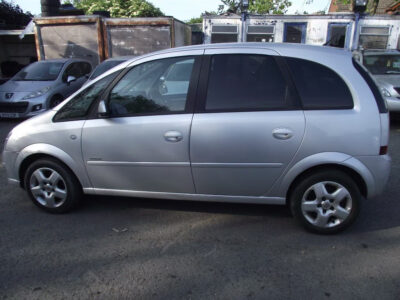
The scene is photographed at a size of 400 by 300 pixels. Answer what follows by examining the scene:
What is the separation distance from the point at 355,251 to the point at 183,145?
5.90 ft

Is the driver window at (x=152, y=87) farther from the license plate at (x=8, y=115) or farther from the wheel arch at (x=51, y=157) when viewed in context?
the license plate at (x=8, y=115)

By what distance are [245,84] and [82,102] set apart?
169 centimetres

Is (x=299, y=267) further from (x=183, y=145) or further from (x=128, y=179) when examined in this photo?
(x=128, y=179)

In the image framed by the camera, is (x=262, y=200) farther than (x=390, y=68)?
No

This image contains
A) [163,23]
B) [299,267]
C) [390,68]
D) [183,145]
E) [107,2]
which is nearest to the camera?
[299,267]

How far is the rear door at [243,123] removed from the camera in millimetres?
3045

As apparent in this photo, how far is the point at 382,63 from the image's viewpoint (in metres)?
8.55

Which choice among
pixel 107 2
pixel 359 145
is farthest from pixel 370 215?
pixel 107 2

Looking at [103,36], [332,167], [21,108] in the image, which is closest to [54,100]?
[21,108]

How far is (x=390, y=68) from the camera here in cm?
841

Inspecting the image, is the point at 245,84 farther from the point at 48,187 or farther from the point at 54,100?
the point at 54,100

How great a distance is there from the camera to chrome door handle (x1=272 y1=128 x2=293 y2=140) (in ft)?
9.89

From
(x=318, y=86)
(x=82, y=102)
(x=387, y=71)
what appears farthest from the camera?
(x=387, y=71)

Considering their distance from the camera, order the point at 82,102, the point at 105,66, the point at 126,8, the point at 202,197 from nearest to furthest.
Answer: the point at 202,197 → the point at 82,102 → the point at 105,66 → the point at 126,8
